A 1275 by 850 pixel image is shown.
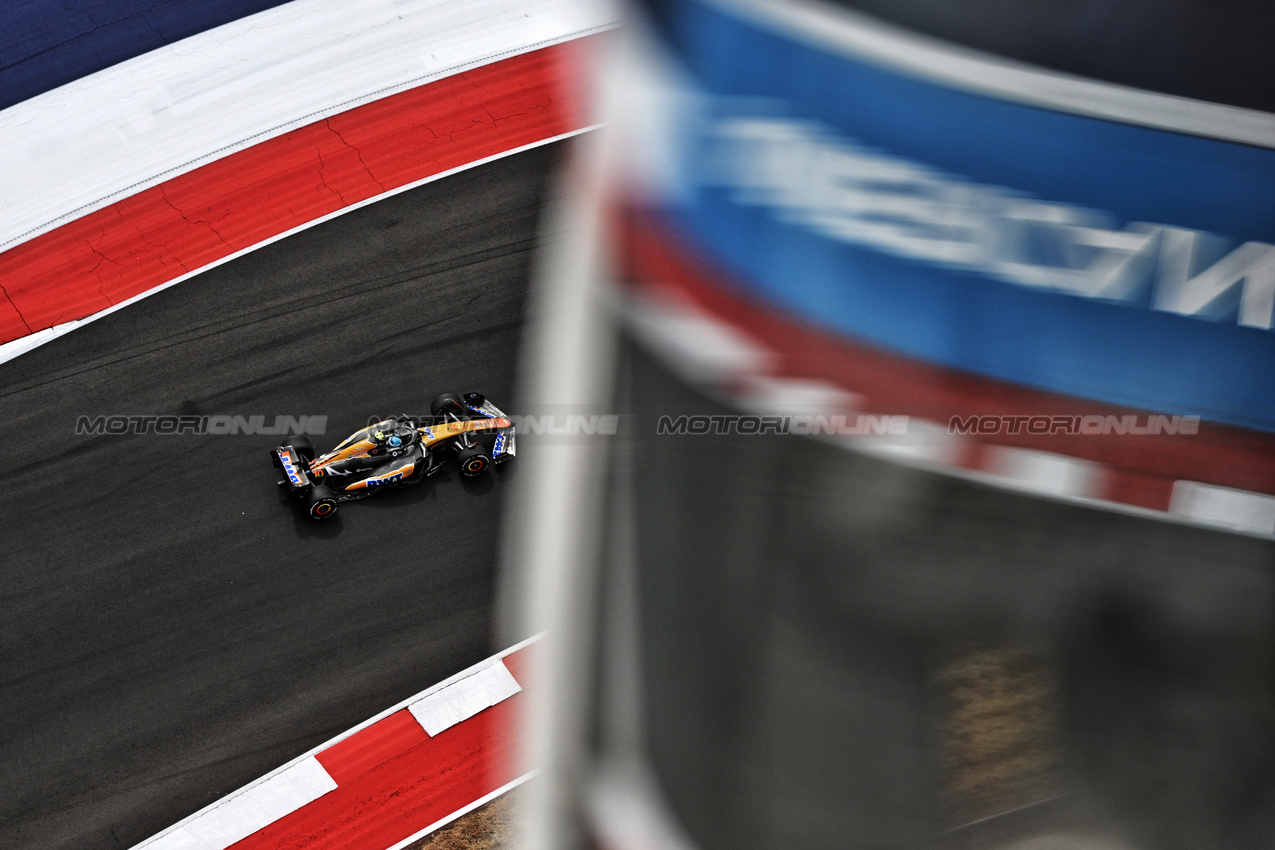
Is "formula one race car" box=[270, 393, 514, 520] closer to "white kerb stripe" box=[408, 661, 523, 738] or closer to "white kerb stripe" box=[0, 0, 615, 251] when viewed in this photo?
"white kerb stripe" box=[408, 661, 523, 738]

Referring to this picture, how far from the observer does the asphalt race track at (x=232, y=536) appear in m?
10.4

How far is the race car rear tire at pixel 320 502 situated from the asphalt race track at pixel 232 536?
25cm

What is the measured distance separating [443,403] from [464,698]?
3567 millimetres

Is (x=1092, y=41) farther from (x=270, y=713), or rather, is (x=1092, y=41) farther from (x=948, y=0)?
(x=270, y=713)

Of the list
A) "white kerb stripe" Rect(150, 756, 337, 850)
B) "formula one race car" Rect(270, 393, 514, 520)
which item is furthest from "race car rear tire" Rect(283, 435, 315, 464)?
"white kerb stripe" Rect(150, 756, 337, 850)

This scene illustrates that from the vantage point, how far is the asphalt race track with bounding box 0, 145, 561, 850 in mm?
10359

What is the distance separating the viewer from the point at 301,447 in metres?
11.5

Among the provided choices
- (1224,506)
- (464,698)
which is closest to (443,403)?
(464,698)

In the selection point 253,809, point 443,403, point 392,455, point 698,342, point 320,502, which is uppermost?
point 698,342

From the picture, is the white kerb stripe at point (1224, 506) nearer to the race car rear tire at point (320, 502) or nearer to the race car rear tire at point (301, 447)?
the race car rear tire at point (320, 502)

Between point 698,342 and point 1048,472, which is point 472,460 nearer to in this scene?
point 698,342

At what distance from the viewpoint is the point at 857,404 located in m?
2.78

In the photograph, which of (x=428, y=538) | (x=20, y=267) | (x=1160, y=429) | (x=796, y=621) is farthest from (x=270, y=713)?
(x=1160, y=429)

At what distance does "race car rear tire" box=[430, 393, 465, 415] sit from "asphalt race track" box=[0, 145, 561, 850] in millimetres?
541
